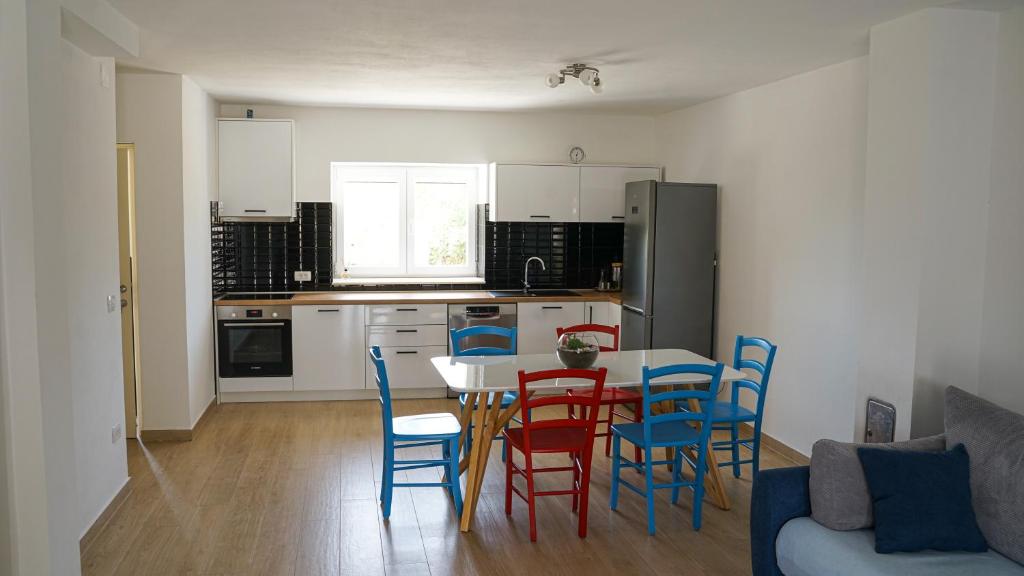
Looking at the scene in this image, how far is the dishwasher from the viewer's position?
22.3 ft

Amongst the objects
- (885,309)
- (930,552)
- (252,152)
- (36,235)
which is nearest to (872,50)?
(885,309)

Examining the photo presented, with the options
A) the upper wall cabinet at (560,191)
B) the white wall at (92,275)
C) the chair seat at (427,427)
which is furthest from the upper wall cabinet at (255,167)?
the chair seat at (427,427)

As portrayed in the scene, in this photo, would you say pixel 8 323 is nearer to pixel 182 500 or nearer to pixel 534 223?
pixel 182 500

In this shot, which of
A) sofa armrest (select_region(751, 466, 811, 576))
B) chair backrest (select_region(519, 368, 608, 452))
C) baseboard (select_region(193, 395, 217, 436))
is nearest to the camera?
sofa armrest (select_region(751, 466, 811, 576))

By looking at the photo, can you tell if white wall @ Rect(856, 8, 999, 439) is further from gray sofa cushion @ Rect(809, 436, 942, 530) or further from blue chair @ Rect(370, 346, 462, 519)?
blue chair @ Rect(370, 346, 462, 519)

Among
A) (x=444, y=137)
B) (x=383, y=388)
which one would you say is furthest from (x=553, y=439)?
(x=444, y=137)

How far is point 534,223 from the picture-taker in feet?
24.5

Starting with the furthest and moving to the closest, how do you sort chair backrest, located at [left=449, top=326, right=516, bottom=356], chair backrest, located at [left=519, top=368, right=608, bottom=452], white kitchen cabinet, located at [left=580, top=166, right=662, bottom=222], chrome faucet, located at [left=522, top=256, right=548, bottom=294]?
chrome faucet, located at [left=522, top=256, right=548, bottom=294] < white kitchen cabinet, located at [left=580, top=166, right=662, bottom=222] < chair backrest, located at [left=449, top=326, right=516, bottom=356] < chair backrest, located at [left=519, top=368, right=608, bottom=452]

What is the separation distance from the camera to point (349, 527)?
4105mm

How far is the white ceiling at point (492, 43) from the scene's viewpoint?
12.0 ft

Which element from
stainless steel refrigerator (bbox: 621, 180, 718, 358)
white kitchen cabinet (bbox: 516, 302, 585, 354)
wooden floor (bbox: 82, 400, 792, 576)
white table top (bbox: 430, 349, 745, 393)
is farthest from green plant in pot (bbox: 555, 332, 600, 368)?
white kitchen cabinet (bbox: 516, 302, 585, 354)

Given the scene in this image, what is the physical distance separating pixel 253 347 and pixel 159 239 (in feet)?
4.50

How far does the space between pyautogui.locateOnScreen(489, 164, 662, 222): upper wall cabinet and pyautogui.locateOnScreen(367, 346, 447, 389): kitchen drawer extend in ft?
4.30

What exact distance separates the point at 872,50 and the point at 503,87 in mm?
2633
